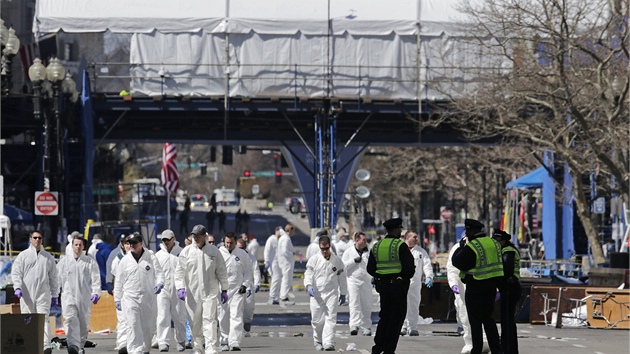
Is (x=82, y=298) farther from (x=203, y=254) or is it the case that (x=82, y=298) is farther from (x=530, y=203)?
(x=530, y=203)

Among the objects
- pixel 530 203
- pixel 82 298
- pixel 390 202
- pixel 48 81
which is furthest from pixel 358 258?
pixel 390 202

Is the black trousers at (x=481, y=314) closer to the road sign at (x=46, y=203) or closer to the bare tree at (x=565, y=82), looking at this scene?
the bare tree at (x=565, y=82)

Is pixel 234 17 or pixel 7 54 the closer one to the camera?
pixel 7 54

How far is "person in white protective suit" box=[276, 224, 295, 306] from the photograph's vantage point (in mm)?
34562

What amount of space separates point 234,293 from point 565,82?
542 inches

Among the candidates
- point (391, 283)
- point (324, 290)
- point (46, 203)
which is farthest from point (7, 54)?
point (391, 283)

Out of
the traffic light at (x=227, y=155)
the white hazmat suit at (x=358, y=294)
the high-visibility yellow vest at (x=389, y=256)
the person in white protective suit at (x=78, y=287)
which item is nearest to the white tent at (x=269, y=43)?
the traffic light at (x=227, y=155)

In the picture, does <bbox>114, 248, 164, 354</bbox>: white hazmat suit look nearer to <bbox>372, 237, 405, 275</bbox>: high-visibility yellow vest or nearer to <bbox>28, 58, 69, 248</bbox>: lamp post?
<bbox>372, 237, 405, 275</bbox>: high-visibility yellow vest

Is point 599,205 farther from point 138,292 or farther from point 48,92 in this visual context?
point 138,292

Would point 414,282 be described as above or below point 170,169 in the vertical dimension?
below

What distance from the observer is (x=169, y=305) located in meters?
20.2

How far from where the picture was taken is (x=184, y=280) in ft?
59.4

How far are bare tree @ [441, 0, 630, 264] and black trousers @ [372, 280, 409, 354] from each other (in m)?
13.9

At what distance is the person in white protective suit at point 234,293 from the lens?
20109 mm
